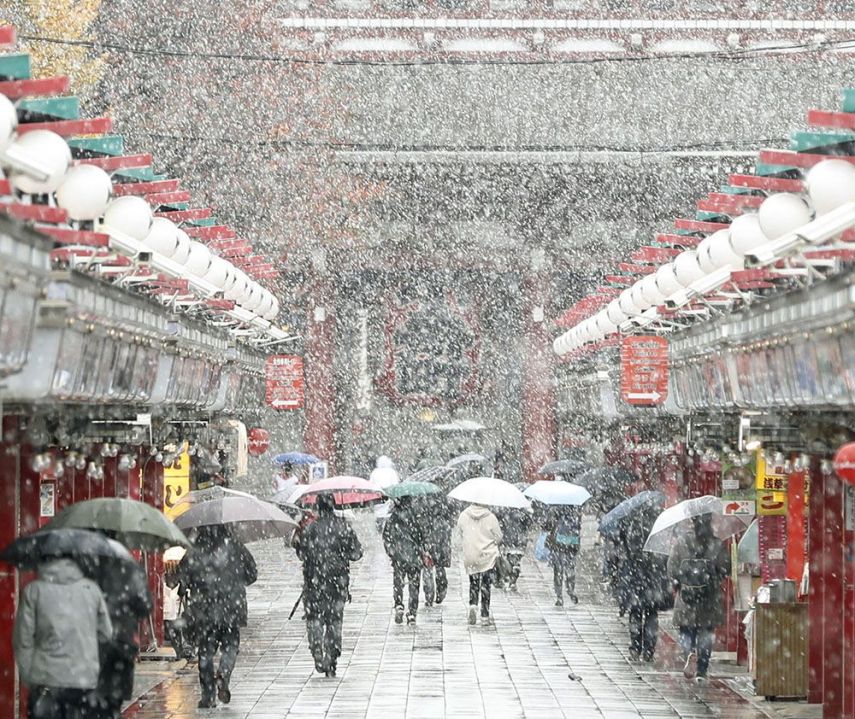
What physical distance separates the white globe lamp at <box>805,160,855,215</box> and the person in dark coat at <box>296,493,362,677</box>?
744 cm

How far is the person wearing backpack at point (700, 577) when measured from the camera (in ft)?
50.6

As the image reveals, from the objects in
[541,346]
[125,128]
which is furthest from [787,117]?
[125,128]

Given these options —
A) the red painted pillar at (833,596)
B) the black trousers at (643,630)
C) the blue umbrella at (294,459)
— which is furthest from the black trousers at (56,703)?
the blue umbrella at (294,459)

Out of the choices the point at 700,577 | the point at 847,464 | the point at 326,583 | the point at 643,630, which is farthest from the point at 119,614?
the point at 643,630

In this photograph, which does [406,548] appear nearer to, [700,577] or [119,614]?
[700,577]

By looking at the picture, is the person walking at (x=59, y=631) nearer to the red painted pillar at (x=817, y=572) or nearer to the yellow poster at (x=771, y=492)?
the red painted pillar at (x=817, y=572)

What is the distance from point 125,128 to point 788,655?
20.1m

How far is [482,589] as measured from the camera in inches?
Result: 784

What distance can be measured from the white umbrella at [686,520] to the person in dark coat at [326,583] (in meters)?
2.89

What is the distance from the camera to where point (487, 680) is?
15.4 m

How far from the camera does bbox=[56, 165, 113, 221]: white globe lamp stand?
31.2 feet

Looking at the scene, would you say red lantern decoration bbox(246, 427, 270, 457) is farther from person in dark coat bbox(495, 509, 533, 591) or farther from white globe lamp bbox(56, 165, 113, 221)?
white globe lamp bbox(56, 165, 113, 221)

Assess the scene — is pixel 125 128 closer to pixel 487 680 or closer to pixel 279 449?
pixel 279 449

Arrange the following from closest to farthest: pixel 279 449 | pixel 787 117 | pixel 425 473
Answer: pixel 425 473
pixel 787 117
pixel 279 449
